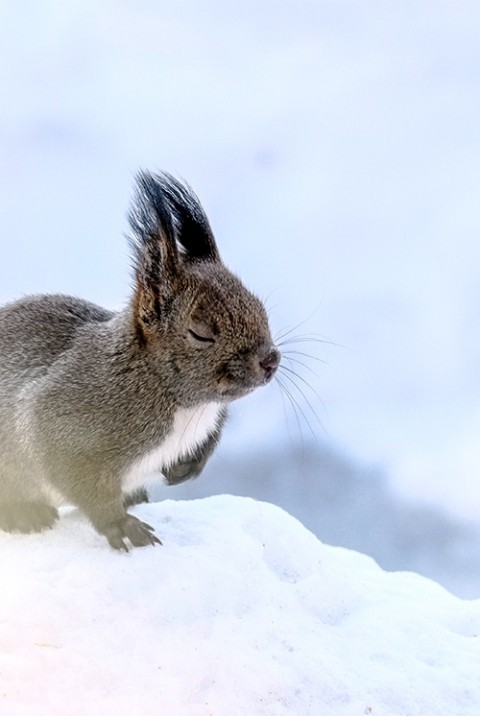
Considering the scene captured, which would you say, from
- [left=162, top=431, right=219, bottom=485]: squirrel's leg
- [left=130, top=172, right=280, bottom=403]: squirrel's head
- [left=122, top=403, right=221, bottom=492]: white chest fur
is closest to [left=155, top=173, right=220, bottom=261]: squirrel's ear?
[left=130, top=172, right=280, bottom=403]: squirrel's head

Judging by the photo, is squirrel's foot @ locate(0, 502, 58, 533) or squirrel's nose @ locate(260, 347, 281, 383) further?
squirrel's foot @ locate(0, 502, 58, 533)

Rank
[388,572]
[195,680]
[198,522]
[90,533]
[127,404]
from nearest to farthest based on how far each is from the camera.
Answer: [195,680]
[127,404]
[90,533]
[198,522]
[388,572]

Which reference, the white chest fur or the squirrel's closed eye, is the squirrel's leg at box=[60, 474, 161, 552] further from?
the squirrel's closed eye

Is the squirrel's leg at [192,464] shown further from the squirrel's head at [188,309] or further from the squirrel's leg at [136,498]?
the squirrel's head at [188,309]

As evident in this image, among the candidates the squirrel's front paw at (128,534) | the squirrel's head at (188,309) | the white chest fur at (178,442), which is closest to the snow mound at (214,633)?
the squirrel's front paw at (128,534)

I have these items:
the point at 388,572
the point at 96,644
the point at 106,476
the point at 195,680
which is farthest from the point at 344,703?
the point at 388,572

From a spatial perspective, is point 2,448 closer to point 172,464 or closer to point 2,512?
point 2,512
